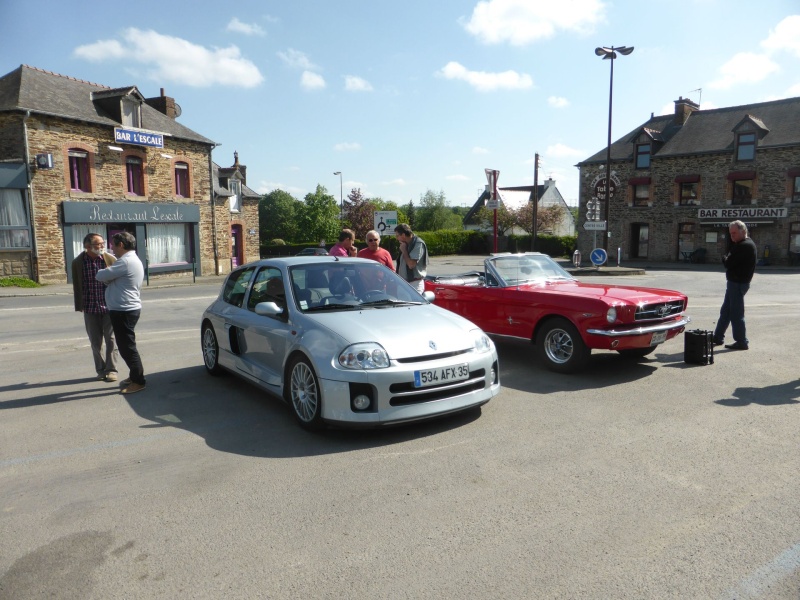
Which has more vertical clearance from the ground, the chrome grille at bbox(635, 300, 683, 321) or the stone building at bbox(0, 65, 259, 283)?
the stone building at bbox(0, 65, 259, 283)

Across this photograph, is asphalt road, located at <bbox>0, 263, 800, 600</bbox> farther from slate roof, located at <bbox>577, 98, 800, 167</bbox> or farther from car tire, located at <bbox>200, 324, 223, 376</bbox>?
slate roof, located at <bbox>577, 98, 800, 167</bbox>

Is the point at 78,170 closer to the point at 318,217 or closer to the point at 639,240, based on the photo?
the point at 639,240

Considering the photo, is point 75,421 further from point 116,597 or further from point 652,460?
point 652,460

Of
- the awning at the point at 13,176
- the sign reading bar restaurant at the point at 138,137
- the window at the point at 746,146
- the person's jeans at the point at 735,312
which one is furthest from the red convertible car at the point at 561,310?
the window at the point at 746,146

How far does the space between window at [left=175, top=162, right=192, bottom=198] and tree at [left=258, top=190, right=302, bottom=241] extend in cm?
7380

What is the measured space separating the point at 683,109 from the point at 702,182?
639 cm

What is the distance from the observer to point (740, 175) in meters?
37.5

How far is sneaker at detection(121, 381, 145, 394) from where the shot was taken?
6.66 metres

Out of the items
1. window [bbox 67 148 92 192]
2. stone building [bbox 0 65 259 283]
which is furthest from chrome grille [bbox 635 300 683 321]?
window [bbox 67 148 92 192]

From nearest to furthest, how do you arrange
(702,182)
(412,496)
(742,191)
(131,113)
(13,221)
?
1. (412,496)
2. (13,221)
3. (131,113)
4. (742,191)
5. (702,182)

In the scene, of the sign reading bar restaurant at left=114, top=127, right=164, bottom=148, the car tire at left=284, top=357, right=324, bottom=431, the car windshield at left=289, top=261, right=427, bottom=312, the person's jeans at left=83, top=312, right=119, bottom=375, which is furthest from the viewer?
the sign reading bar restaurant at left=114, top=127, right=164, bottom=148

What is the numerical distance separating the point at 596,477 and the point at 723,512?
815 millimetres

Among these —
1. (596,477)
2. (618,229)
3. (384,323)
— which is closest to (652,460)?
(596,477)

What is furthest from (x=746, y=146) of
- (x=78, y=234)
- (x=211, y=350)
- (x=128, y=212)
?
(x=211, y=350)
